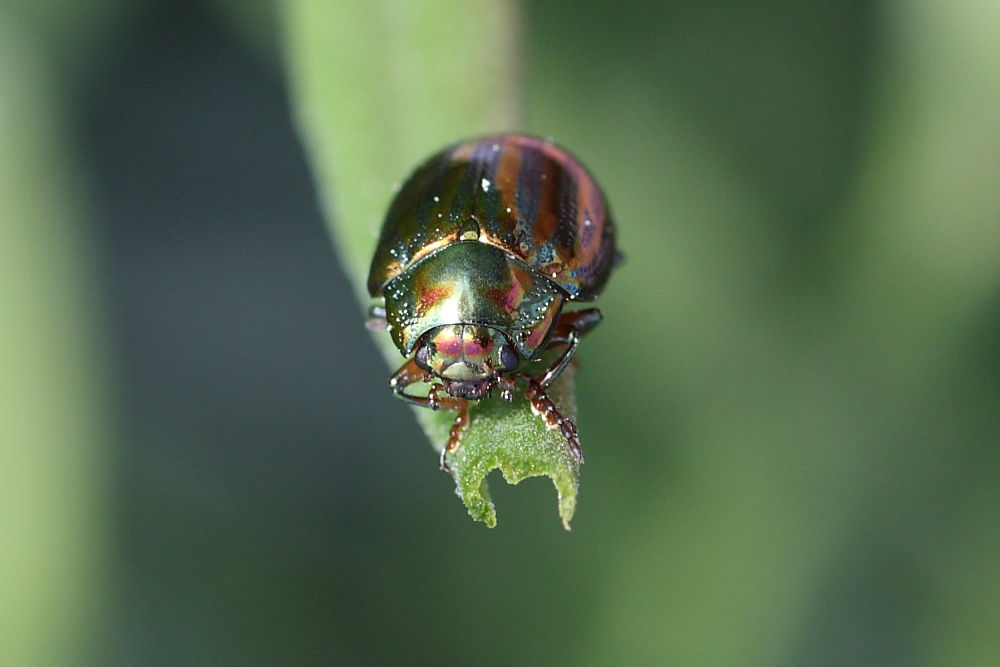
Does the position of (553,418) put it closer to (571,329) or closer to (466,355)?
(466,355)

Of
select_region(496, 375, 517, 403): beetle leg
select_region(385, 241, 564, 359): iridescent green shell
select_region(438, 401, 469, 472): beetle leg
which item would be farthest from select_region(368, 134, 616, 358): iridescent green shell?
select_region(438, 401, 469, 472): beetle leg

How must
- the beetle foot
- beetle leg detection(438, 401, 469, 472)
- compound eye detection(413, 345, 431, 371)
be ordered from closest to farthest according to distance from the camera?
beetle leg detection(438, 401, 469, 472)
the beetle foot
compound eye detection(413, 345, 431, 371)

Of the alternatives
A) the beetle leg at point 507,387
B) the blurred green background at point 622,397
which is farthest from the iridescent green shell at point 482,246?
the blurred green background at point 622,397

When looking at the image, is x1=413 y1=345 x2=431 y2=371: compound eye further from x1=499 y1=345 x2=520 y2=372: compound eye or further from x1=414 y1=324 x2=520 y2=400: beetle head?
x1=499 y1=345 x2=520 y2=372: compound eye

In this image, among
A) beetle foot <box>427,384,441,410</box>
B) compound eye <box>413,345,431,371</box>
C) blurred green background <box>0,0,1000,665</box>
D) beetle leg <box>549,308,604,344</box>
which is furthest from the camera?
blurred green background <box>0,0,1000,665</box>

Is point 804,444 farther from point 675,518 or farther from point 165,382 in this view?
point 165,382

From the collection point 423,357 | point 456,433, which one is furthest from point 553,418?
point 423,357
